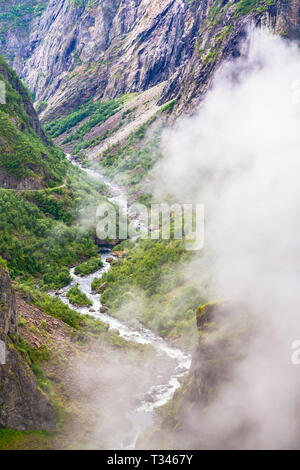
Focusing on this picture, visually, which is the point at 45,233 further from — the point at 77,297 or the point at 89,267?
the point at 77,297

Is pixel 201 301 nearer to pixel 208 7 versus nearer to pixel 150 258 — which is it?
pixel 150 258

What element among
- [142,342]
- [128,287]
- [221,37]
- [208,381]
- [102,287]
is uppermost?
[221,37]

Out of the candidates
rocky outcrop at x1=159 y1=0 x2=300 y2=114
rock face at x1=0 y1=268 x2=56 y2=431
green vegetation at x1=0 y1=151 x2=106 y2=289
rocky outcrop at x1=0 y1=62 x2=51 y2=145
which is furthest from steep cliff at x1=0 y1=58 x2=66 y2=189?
rock face at x1=0 y1=268 x2=56 y2=431

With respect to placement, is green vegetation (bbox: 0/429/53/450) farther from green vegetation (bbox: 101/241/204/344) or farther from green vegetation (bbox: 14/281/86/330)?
green vegetation (bbox: 101/241/204/344)

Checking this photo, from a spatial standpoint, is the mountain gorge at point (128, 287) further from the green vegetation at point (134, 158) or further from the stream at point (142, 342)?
the green vegetation at point (134, 158)

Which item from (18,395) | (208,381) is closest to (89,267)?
(18,395)
